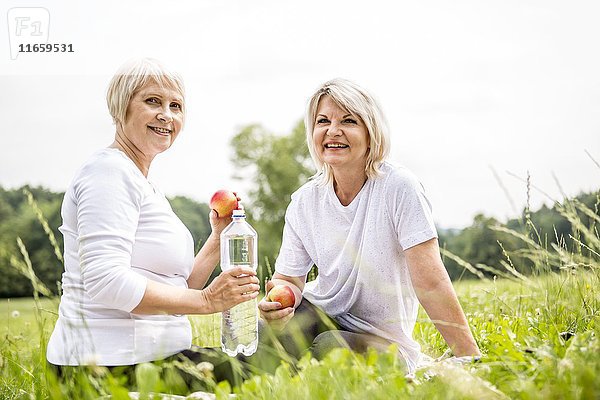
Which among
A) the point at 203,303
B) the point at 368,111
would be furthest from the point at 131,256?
the point at 368,111

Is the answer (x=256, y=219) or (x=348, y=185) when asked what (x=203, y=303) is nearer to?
(x=348, y=185)

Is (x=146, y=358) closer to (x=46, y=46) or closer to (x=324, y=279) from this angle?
(x=324, y=279)

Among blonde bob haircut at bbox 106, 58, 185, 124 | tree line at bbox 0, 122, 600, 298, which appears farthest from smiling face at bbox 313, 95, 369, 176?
tree line at bbox 0, 122, 600, 298

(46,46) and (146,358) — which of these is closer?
(146,358)

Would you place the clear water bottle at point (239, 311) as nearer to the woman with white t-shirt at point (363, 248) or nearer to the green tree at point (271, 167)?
the woman with white t-shirt at point (363, 248)

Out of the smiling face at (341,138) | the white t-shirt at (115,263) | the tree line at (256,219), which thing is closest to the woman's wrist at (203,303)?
the white t-shirt at (115,263)

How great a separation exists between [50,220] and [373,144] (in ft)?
69.2

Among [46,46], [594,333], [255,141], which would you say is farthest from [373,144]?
[255,141]

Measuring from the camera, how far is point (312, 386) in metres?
2.20

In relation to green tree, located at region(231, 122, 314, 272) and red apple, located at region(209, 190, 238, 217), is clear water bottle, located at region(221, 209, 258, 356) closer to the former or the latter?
red apple, located at region(209, 190, 238, 217)

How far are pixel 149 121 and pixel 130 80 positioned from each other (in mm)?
189

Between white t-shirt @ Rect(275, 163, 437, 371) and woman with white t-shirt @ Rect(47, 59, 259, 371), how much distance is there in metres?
0.73

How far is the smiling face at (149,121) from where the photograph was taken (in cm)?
296

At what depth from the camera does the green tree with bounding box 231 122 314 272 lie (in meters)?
29.1
